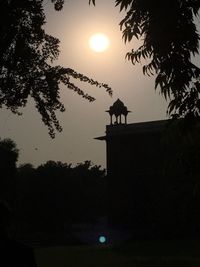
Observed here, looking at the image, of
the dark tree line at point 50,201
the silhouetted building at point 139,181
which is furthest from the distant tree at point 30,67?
the dark tree line at point 50,201

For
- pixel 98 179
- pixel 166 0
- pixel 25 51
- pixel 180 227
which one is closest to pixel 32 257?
pixel 166 0

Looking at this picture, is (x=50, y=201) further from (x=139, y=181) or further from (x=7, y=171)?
(x=139, y=181)

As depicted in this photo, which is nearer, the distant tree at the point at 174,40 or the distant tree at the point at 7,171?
the distant tree at the point at 174,40

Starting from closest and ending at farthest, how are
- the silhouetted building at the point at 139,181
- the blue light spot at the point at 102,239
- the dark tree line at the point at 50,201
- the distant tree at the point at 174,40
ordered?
the distant tree at the point at 174,40 < the silhouetted building at the point at 139,181 < the blue light spot at the point at 102,239 < the dark tree line at the point at 50,201

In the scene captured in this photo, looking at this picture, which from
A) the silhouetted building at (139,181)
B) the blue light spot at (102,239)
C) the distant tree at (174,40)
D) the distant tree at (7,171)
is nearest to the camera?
the distant tree at (174,40)

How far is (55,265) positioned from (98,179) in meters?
73.8

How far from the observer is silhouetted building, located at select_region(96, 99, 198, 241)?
149ft

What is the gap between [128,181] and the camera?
5081cm

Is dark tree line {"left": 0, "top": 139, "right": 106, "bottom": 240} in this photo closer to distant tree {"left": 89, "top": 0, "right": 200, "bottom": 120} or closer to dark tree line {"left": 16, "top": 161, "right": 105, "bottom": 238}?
dark tree line {"left": 16, "top": 161, "right": 105, "bottom": 238}

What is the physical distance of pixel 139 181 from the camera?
164 feet

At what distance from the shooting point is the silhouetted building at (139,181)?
45.6m

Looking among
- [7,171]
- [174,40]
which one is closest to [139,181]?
[7,171]

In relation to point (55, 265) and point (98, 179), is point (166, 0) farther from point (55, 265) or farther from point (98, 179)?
point (98, 179)

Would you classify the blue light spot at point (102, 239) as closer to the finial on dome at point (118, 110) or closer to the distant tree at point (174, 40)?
the finial on dome at point (118, 110)
